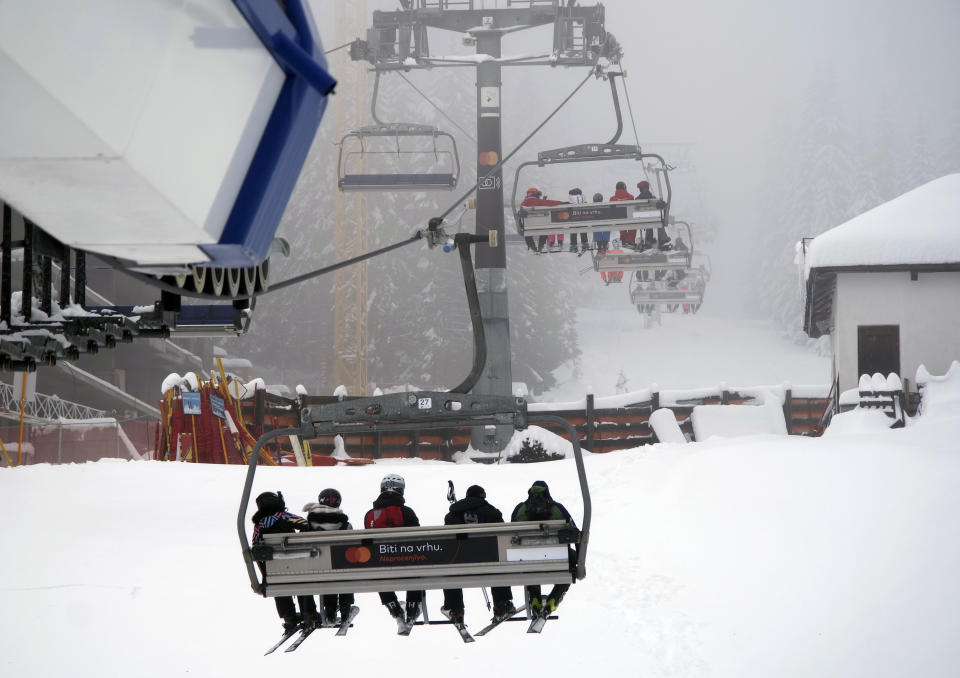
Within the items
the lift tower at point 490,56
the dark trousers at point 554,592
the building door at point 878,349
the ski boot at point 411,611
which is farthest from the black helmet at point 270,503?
the building door at point 878,349

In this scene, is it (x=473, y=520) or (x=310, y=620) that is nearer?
(x=310, y=620)

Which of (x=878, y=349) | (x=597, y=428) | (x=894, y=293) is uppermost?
(x=894, y=293)

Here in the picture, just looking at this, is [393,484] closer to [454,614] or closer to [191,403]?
[454,614]

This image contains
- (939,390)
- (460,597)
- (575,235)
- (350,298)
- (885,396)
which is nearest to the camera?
(460,597)

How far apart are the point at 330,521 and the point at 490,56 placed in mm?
13236

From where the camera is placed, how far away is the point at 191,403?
17125 mm

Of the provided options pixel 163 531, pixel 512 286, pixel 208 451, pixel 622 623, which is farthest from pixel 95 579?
pixel 512 286

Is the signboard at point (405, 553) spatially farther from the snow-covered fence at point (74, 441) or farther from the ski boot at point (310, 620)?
the snow-covered fence at point (74, 441)

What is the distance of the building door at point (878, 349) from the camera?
18.8 m

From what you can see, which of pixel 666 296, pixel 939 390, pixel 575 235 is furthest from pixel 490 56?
pixel 666 296

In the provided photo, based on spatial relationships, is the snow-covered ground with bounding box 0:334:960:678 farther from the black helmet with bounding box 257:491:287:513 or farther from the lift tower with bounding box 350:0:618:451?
the lift tower with bounding box 350:0:618:451

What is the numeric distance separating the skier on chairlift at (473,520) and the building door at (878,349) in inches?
532

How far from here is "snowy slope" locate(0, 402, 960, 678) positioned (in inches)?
333

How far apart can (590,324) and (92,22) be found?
69671mm
